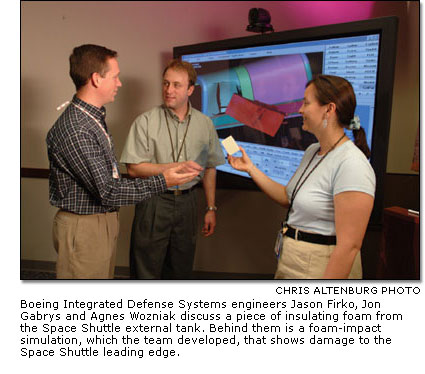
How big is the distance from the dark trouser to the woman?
881mm

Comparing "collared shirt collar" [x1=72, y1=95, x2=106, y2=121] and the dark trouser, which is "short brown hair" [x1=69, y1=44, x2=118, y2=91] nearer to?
"collared shirt collar" [x1=72, y1=95, x2=106, y2=121]

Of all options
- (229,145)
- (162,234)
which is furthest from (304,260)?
(162,234)

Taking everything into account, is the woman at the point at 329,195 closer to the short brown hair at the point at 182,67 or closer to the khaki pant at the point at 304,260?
the khaki pant at the point at 304,260

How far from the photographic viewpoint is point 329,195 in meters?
1.48

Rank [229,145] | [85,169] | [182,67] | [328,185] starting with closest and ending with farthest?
[328,185], [85,169], [229,145], [182,67]

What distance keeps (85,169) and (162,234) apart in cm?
79

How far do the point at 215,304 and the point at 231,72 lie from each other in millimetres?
1628

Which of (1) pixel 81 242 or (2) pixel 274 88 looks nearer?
(1) pixel 81 242

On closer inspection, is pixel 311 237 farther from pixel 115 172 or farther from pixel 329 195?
pixel 115 172

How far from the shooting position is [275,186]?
6.13 feet

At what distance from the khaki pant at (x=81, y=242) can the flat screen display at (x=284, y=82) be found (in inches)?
39.0

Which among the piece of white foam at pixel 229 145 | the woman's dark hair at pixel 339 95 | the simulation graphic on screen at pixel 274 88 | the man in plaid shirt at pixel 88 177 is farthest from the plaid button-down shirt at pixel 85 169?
the simulation graphic on screen at pixel 274 88

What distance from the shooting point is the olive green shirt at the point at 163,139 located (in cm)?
235

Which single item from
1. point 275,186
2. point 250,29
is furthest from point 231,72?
point 275,186
